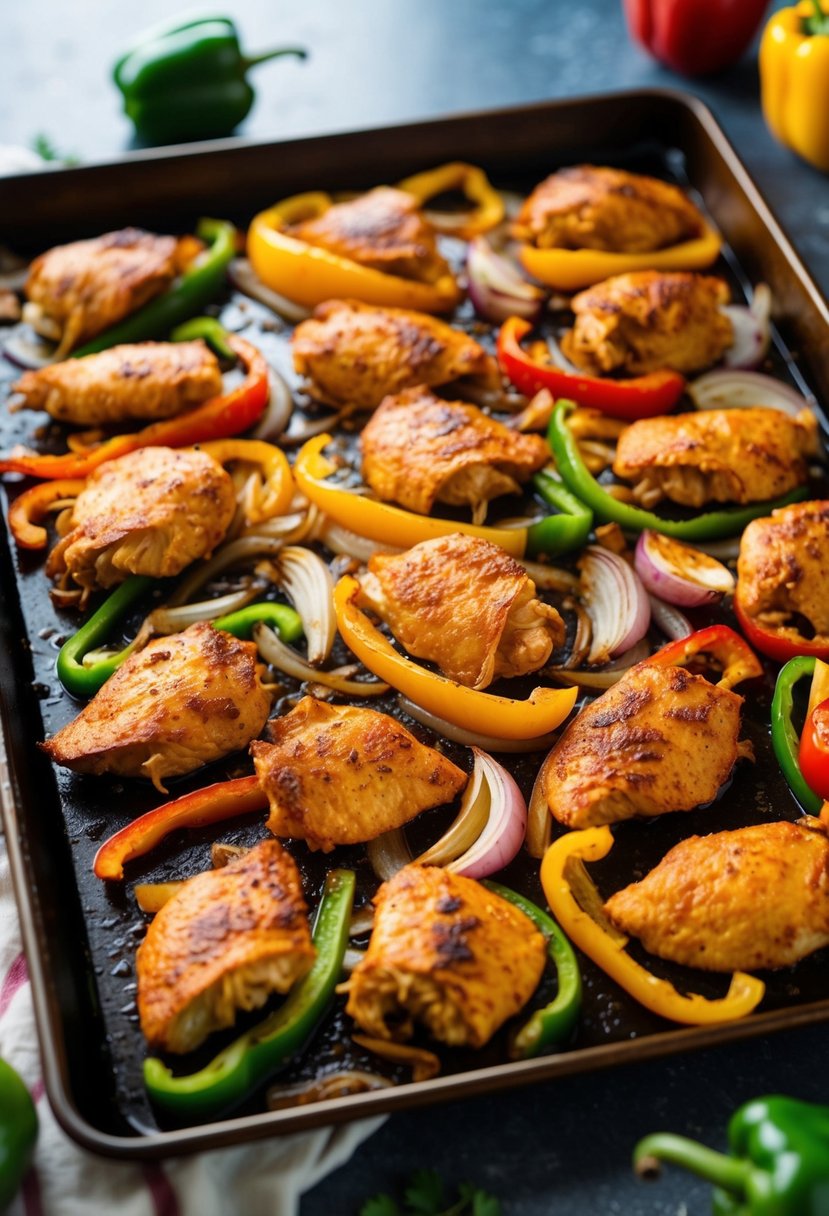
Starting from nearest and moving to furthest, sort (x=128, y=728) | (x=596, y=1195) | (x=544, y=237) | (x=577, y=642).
A: (x=596, y=1195), (x=128, y=728), (x=577, y=642), (x=544, y=237)

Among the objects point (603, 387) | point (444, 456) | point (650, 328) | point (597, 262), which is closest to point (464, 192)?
point (597, 262)

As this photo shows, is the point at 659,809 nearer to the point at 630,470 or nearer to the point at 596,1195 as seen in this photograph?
the point at 596,1195

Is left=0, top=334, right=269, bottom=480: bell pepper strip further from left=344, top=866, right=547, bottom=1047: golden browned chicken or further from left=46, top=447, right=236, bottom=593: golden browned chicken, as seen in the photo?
left=344, top=866, right=547, bottom=1047: golden browned chicken

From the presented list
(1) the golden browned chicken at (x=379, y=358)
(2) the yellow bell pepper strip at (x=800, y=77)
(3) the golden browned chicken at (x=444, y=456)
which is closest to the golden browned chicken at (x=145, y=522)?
(3) the golden browned chicken at (x=444, y=456)

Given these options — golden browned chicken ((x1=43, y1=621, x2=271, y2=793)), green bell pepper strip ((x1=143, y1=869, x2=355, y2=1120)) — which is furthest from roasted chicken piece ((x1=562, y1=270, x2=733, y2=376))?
green bell pepper strip ((x1=143, y1=869, x2=355, y2=1120))

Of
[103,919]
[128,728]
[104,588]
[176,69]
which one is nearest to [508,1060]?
[103,919]

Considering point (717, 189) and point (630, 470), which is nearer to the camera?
point (630, 470)
